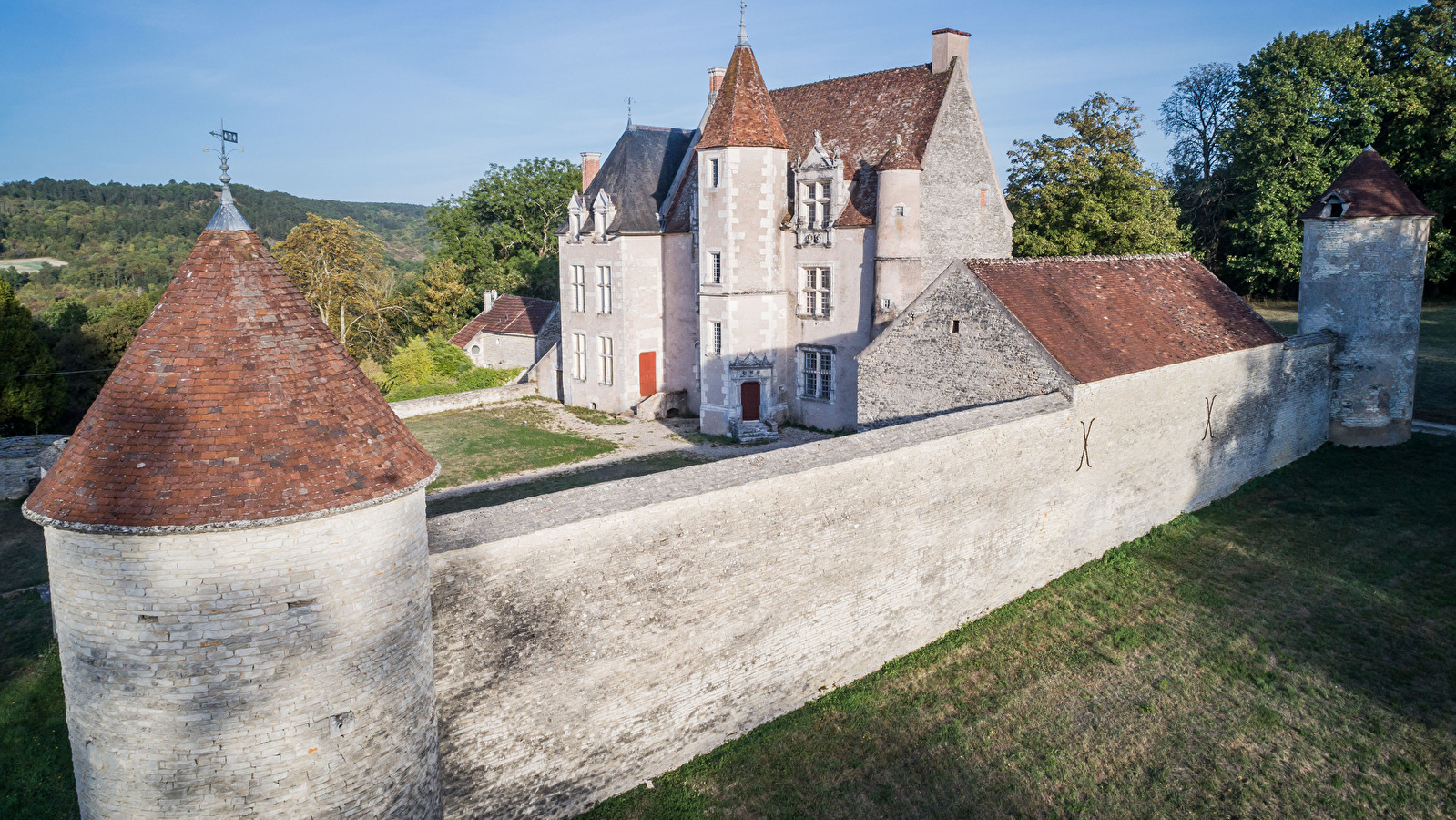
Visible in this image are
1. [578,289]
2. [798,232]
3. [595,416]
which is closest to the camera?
[798,232]

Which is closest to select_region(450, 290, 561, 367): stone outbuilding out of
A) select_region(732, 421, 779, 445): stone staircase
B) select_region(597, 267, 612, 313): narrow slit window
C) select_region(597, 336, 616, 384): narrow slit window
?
select_region(597, 336, 616, 384): narrow slit window

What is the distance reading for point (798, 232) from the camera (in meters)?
27.1

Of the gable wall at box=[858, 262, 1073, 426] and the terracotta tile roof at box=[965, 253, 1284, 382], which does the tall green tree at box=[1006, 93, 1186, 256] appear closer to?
the terracotta tile roof at box=[965, 253, 1284, 382]

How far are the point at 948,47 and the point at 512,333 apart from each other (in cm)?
2141

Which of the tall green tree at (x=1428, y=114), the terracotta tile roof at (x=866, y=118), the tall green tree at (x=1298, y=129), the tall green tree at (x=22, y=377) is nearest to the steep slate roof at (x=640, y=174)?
the terracotta tile roof at (x=866, y=118)

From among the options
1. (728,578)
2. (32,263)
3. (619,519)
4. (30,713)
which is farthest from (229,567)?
(32,263)

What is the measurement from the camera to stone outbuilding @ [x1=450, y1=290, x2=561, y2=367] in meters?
37.2

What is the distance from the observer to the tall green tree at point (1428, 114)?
38.4 meters

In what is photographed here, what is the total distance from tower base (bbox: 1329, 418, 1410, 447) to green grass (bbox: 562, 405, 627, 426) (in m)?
21.6

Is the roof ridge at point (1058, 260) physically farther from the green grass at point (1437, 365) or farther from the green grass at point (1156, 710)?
the green grass at point (1437, 365)

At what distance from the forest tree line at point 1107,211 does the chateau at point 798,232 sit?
592 centimetres

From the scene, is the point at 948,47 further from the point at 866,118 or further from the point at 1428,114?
the point at 1428,114

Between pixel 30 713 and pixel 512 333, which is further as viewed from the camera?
pixel 512 333

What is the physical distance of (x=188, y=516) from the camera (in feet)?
22.6
